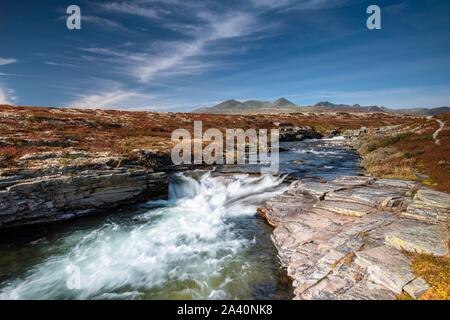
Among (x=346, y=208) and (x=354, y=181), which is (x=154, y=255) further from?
(x=354, y=181)

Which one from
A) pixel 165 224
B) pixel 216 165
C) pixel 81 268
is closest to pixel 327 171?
pixel 216 165

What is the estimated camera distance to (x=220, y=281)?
10422mm

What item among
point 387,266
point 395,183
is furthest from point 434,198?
point 387,266

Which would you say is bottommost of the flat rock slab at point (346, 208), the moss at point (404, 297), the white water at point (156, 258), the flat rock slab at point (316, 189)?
the white water at point (156, 258)

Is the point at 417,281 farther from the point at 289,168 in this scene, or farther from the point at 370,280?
the point at 289,168

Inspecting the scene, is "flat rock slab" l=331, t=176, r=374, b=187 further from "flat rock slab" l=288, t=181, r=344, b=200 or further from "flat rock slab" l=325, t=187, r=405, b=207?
"flat rock slab" l=325, t=187, r=405, b=207

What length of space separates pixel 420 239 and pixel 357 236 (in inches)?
84.5

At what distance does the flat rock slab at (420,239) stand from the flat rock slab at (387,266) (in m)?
0.45

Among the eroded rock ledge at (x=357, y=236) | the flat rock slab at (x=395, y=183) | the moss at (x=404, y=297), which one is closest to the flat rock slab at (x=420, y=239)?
the eroded rock ledge at (x=357, y=236)

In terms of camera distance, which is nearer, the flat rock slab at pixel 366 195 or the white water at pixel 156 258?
the white water at pixel 156 258

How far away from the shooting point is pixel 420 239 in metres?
9.20

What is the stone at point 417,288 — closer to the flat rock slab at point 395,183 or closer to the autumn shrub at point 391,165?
the flat rock slab at point 395,183

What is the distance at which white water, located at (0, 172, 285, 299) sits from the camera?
10.3m

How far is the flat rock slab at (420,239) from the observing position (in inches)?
340
